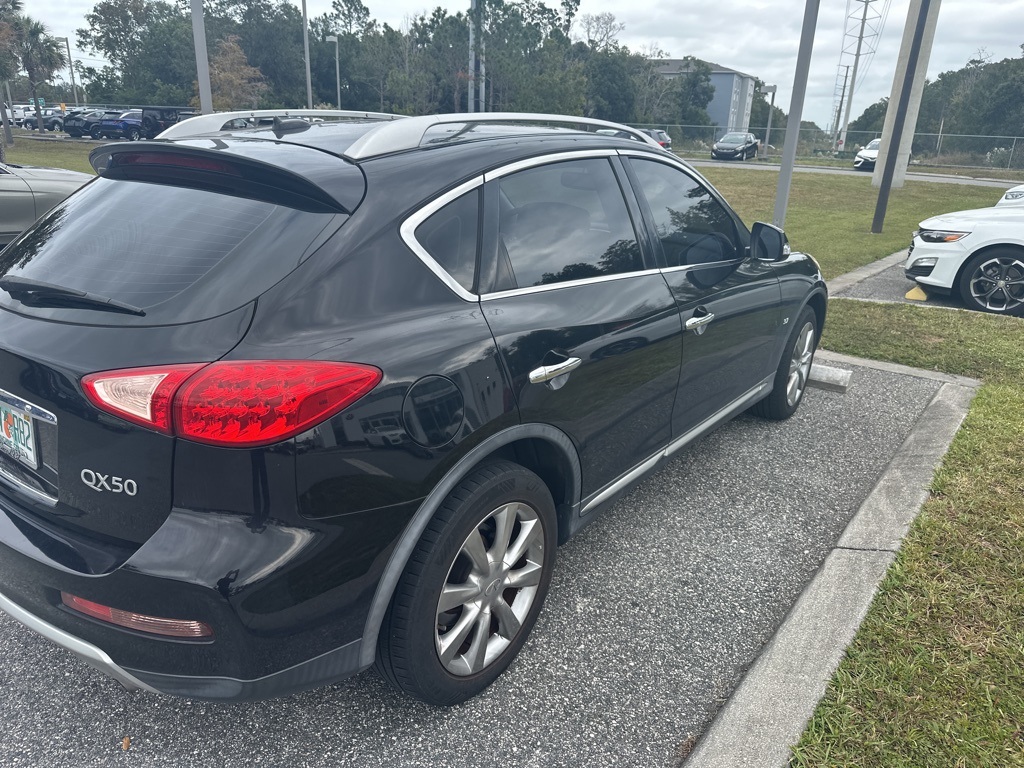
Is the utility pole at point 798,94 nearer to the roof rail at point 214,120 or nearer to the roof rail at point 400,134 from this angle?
the roof rail at point 400,134

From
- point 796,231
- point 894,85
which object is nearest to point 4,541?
point 796,231

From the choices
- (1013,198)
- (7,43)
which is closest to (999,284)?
(1013,198)

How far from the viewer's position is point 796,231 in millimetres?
13594

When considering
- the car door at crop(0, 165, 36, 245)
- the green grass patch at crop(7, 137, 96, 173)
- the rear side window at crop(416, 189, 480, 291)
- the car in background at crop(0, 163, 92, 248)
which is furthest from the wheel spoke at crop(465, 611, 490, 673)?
the green grass patch at crop(7, 137, 96, 173)

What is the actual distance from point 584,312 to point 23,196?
6822 mm

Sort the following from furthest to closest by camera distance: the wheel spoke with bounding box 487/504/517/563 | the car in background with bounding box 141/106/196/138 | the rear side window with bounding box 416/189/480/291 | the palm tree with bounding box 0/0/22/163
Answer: the car in background with bounding box 141/106/196/138, the palm tree with bounding box 0/0/22/163, the wheel spoke with bounding box 487/504/517/563, the rear side window with bounding box 416/189/480/291

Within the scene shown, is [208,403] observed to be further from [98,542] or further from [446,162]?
[446,162]

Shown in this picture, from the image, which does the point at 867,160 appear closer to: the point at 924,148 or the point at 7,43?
the point at 924,148

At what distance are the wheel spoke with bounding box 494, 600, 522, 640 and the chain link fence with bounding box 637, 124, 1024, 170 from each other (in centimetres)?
3903

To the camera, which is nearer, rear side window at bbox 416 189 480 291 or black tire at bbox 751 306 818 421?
rear side window at bbox 416 189 480 291

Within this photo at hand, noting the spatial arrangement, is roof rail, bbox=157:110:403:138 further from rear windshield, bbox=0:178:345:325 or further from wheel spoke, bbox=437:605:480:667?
wheel spoke, bbox=437:605:480:667

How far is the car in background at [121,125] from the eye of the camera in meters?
38.7

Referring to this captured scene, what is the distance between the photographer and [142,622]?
183 cm

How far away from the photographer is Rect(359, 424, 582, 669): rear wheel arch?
1.99m
